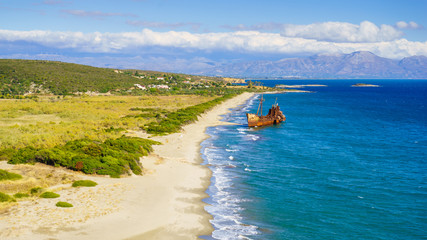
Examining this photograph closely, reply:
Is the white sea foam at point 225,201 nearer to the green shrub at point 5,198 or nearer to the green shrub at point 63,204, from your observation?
the green shrub at point 63,204

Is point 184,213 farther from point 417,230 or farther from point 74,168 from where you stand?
point 417,230

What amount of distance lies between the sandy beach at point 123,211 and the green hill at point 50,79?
99191 mm

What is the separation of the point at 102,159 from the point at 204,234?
Result: 47.2 feet

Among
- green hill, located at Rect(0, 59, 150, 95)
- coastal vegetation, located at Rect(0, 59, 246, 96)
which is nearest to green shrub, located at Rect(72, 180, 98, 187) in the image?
coastal vegetation, located at Rect(0, 59, 246, 96)

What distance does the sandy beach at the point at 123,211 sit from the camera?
18.5 meters

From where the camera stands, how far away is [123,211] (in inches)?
861

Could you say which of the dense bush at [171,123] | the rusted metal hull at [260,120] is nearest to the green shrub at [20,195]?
the dense bush at [171,123]

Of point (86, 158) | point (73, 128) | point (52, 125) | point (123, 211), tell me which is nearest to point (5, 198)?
point (123, 211)

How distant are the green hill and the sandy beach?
9919 centimetres

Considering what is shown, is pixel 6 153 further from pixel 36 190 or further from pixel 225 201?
pixel 225 201

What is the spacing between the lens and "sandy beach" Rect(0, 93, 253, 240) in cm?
1853

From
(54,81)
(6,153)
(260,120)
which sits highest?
(54,81)

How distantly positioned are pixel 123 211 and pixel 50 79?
12149 cm

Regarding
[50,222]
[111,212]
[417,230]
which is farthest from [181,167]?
[417,230]
